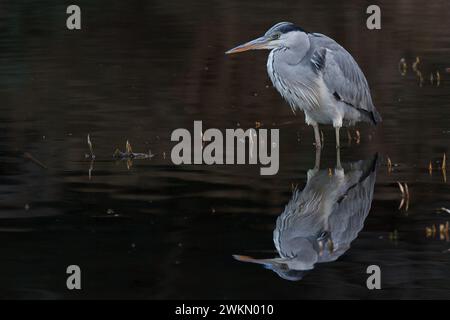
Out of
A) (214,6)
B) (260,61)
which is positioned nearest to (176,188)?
(260,61)

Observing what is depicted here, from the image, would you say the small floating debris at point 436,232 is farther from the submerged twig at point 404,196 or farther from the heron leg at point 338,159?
the heron leg at point 338,159

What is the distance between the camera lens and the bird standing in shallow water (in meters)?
13.9

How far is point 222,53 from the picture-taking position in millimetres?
23016

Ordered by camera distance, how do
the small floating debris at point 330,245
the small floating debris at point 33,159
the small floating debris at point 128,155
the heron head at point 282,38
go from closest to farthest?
the small floating debris at point 330,245 < the small floating debris at point 33,159 < the small floating debris at point 128,155 < the heron head at point 282,38

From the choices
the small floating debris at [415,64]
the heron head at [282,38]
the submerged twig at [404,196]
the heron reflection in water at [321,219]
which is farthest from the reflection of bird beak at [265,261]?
the small floating debris at [415,64]

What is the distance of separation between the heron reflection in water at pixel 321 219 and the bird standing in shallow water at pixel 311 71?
1156 millimetres

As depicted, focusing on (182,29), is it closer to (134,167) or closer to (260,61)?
(260,61)

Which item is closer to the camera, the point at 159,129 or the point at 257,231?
the point at 257,231

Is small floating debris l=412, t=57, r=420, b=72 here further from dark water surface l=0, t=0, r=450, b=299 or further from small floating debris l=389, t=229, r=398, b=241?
small floating debris l=389, t=229, r=398, b=241

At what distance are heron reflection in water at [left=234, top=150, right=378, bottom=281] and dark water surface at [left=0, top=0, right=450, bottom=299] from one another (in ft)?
0.38

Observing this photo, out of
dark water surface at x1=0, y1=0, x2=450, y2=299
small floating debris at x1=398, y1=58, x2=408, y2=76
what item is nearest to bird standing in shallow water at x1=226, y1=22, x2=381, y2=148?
dark water surface at x1=0, y1=0, x2=450, y2=299

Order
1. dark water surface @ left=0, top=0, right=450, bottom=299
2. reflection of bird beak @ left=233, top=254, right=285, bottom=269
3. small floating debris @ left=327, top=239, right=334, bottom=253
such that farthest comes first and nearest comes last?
1. small floating debris @ left=327, top=239, right=334, bottom=253
2. reflection of bird beak @ left=233, top=254, right=285, bottom=269
3. dark water surface @ left=0, top=0, right=450, bottom=299

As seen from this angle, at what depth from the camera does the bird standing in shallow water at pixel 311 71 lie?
548 inches

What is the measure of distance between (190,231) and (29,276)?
175 cm
